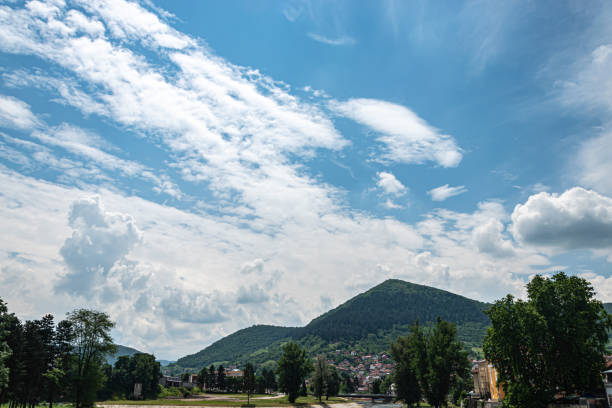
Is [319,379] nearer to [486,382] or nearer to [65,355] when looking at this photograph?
[486,382]

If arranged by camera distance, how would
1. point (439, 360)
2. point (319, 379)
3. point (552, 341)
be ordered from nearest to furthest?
point (552, 341), point (439, 360), point (319, 379)

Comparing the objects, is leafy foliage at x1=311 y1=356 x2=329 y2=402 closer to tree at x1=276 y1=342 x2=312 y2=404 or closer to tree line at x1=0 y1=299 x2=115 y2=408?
tree at x1=276 y1=342 x2=312 y2=404

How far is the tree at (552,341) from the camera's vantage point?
4325cm

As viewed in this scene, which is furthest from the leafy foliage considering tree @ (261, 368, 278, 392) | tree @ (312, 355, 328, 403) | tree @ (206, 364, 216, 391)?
tree @ (261, 368, 278, 392)

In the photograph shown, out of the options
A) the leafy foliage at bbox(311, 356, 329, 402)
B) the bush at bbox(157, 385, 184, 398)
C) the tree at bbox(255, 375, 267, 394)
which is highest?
the leafy foliage at bbox(311, 356, 329, 402)

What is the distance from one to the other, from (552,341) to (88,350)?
68064 mm

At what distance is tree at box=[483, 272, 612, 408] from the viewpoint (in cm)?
4325

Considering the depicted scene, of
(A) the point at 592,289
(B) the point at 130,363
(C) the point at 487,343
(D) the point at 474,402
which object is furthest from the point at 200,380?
(A) the point at 592,289

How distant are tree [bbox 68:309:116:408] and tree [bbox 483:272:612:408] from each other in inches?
→ 2357

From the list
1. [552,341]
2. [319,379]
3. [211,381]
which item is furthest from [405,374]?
[211,381]

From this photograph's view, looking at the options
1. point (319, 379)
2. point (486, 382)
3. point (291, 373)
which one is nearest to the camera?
point (486, 382)

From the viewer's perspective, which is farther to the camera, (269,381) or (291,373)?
(269,381)

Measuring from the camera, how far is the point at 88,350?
2704 inches

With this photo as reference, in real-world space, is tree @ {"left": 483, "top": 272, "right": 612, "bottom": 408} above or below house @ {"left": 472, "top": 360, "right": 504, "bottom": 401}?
above
